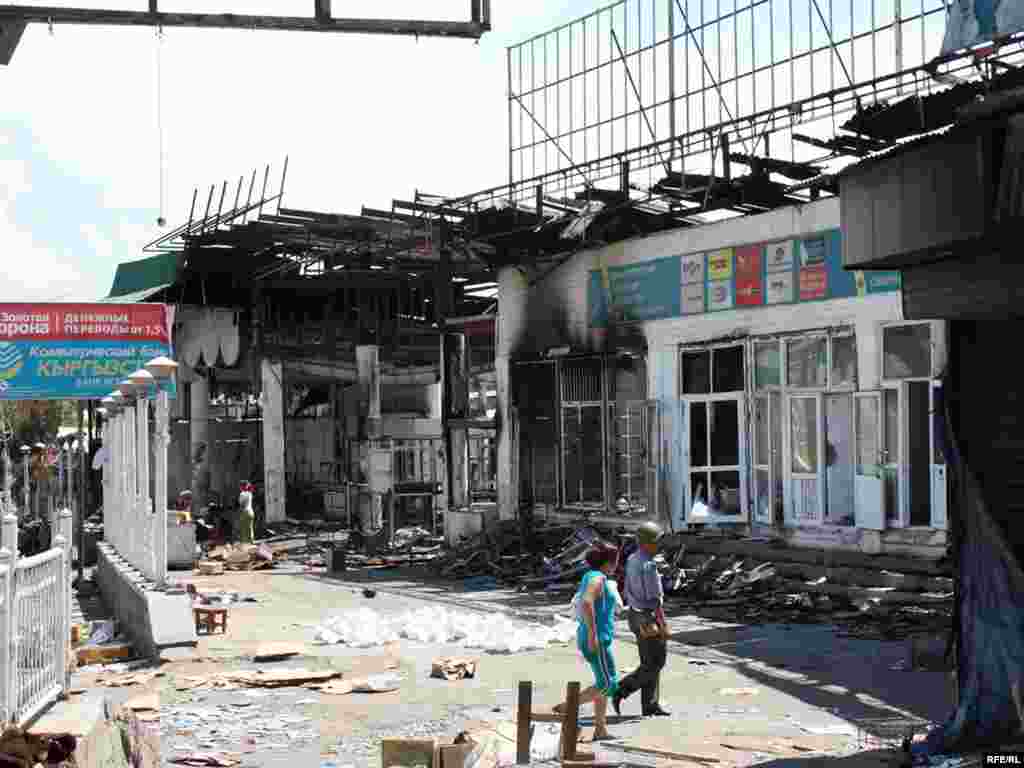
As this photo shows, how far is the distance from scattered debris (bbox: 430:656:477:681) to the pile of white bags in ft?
5.25

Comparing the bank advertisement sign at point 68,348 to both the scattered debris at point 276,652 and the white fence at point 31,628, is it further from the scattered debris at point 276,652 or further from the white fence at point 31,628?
the white fence at point 31,628

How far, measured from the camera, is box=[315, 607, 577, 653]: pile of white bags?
15.6m

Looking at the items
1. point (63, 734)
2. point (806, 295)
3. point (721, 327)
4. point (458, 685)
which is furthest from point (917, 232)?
point (721, 327)

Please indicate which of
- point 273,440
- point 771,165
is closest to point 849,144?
point 771,165

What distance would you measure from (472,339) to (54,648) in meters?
22.6

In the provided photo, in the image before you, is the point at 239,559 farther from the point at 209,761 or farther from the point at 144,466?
the point at 209,761

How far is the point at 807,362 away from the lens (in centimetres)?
2077

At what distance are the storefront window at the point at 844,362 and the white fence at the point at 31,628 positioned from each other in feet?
39.4

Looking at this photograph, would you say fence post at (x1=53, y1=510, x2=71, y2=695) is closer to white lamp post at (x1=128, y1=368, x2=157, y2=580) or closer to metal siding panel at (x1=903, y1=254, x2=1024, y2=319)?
white lamp post at (x1=128, y1=368, x2=157, y2=580)

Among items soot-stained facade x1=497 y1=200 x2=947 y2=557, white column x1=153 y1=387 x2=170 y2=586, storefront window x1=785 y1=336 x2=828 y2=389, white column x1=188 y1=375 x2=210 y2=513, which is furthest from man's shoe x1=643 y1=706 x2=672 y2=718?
white column x1=188 y1=375 x2=210 y2=513

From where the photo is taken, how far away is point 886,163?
8.54 meters

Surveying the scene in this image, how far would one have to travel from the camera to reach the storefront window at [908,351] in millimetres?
18656

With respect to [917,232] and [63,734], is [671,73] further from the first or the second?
[63,734]

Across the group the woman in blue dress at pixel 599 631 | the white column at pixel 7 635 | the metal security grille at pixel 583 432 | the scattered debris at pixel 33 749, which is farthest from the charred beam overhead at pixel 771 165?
the scattered debris at pixel 33 749
